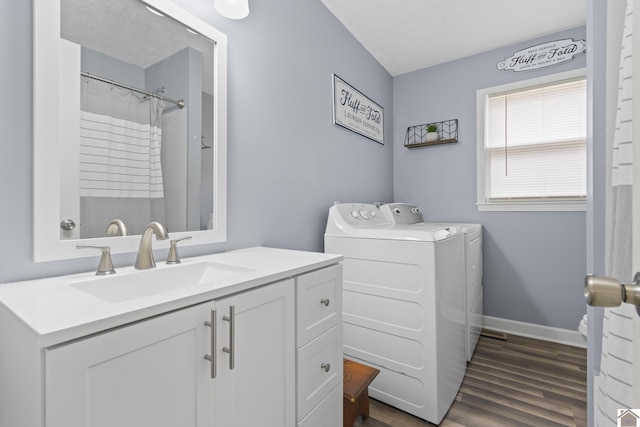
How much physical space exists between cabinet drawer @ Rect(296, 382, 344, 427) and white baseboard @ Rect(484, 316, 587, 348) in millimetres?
Result: 2159

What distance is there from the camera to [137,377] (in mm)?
646

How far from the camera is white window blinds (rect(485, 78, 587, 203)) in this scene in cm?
250

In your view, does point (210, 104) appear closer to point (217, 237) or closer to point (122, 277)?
point (217, 237)

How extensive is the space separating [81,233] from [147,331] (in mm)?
577

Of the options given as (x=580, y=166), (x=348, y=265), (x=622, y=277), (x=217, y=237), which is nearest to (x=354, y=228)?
(x=348, y=265)

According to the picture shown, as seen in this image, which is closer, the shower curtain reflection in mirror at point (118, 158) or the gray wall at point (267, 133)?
the gray wall at point (267, 133)

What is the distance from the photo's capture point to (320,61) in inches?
84.4

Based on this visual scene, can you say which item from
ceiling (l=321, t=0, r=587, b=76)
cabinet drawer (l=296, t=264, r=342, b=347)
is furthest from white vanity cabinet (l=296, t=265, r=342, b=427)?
ceiling (l=321, t=0, r=587, b=76)

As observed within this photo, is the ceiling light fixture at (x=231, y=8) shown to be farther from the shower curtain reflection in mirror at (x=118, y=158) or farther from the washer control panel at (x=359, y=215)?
the washer control panel at (x=359, y=215)

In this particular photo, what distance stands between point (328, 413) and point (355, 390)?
31 centimetres

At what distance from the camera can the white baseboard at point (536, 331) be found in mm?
2490

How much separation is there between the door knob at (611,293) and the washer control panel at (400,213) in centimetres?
199

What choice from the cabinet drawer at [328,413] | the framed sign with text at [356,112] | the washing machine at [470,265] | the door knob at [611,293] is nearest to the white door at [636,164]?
the door knob at [611,293]

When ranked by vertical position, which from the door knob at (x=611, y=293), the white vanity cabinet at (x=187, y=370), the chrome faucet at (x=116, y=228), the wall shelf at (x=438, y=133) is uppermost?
the wall shelf at (x=438, y=133)
